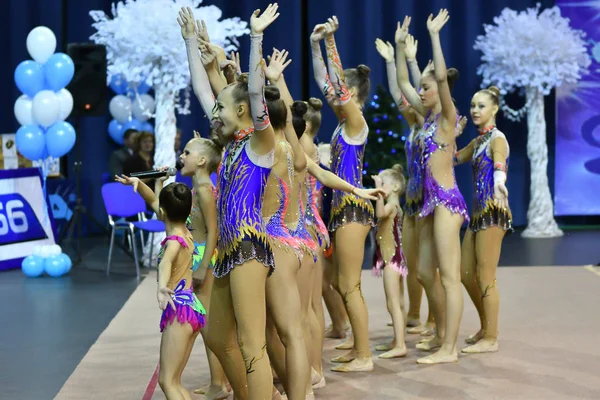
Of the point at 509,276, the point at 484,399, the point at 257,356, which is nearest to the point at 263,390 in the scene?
the point at 257,356

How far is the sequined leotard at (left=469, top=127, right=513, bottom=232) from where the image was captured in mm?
5410

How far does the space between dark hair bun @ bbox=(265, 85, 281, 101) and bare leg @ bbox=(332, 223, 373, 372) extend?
1.32 m

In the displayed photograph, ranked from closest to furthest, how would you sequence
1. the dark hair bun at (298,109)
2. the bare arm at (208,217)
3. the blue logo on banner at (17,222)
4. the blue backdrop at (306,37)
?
1. the bare arm at (208,217)
2. the dark hair bun at (298,109)
3. the blue logo on banner at (17,222)
4. the blue backdrop at (306,37)

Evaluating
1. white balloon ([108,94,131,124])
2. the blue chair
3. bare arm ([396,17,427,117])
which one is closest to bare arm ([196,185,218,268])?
bare arm ([396,17,427,117])

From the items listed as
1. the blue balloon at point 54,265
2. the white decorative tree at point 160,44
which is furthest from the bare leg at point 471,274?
the blue balloon at point 54,265

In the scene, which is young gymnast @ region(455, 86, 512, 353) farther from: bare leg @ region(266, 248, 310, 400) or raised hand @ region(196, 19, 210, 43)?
bare leg @ region(266, 248, 310, 400)

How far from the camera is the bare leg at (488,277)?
546cm

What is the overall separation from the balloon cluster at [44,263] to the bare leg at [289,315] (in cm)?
514

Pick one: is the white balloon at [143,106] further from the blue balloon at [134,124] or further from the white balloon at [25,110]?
the white balloon at [25,110]

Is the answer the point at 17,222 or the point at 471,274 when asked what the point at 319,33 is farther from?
the point at 17,222

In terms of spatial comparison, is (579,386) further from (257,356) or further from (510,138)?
(510,138)

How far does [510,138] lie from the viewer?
12031 mm

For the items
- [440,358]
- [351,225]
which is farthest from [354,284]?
[440,358]

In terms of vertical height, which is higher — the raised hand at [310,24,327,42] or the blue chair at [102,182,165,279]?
the raised hand at [310,24,327,42]
